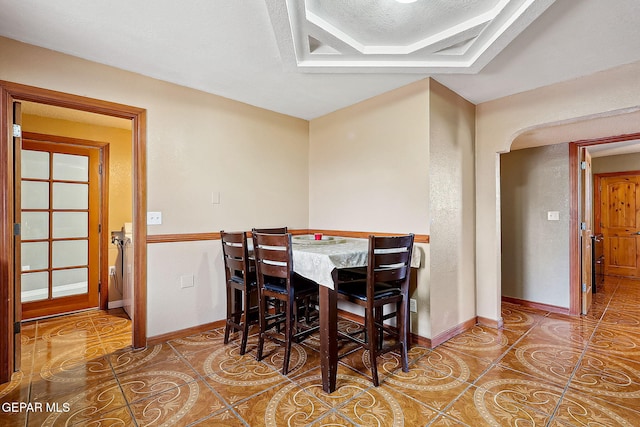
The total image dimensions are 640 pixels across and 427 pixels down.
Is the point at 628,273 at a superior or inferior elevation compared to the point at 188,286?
inferior

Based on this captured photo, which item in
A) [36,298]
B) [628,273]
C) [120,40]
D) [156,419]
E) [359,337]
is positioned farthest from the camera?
[628,273]

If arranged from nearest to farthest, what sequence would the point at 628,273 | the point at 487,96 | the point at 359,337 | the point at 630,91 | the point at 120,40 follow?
the point at 120,40 < the point at 630,91 < the point at 359,337 < the point at 487,96 < the point at 628,273

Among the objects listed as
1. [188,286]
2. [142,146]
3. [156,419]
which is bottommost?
[156,419]

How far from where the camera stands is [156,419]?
171 centimetres

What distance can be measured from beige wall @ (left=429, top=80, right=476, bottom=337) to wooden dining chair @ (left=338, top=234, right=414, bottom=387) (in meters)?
0.53

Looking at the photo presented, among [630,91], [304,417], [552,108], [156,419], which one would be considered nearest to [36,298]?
[156,419]

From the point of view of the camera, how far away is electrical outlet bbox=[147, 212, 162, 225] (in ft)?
8.75

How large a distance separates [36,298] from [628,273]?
8895mm

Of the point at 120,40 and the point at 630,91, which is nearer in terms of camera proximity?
the point at 120,40

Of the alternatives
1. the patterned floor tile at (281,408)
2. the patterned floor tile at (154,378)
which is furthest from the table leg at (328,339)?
the patterned floor tile at (154,378)

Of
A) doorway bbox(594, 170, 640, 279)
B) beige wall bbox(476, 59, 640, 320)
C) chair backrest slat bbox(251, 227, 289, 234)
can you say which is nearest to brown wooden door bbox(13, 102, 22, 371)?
chair backrest slat bbox(251, 227, 289, 234)

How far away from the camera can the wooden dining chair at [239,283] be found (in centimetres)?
249

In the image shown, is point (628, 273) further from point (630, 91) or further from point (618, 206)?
point (630, 91)

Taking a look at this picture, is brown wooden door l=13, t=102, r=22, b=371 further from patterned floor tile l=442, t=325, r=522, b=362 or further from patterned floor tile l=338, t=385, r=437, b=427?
patterned floor tile l=442, t=325, r=522, b=362
